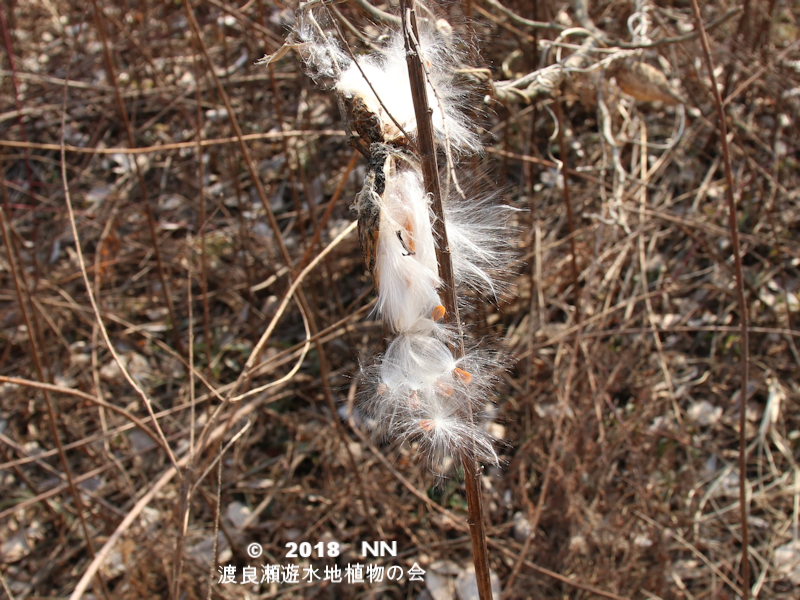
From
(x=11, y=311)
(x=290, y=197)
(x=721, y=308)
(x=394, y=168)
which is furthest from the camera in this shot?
(x=290, y=197)

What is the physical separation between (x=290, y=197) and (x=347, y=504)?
5.43 ft

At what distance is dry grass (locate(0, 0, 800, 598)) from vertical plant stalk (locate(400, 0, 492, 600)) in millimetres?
754

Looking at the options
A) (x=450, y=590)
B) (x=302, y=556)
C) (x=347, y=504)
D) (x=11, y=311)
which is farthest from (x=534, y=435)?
(x=11, y=311)

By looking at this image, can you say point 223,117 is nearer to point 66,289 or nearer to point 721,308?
point 66,289

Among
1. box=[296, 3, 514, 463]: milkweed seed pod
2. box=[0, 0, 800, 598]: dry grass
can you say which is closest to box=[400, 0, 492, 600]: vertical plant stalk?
box=[296, 3, 514, 463]: milkweed seed pod

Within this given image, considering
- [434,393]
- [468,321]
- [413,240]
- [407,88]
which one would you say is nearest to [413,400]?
[434,393]

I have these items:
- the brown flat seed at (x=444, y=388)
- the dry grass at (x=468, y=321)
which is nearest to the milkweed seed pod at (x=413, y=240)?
the brown flat seed at (x=444, y=388)

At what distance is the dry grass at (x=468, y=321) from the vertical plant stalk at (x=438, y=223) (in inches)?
29.7

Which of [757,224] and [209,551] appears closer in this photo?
[209,551]

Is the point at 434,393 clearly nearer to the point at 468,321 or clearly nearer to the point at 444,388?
the point at 444,388

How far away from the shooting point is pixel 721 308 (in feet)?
7.78

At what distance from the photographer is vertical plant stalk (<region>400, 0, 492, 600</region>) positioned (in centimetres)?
66

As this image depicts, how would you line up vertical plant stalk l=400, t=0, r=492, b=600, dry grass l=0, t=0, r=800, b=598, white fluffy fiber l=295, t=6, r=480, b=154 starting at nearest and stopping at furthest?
1. vertical plant stalk l=400, t=0, r=492, b=600
2. white fluffy fiber l=295, t=6, r=480, b=154
3. dry grass l=0, t=0, r=800, b=598

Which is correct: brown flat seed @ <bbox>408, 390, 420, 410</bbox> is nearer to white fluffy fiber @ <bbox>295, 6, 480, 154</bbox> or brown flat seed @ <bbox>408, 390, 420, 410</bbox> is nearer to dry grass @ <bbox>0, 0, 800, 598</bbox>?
Answer: white fluffy fiber @ <bbox>295, 6, 480, 154</bbox>
